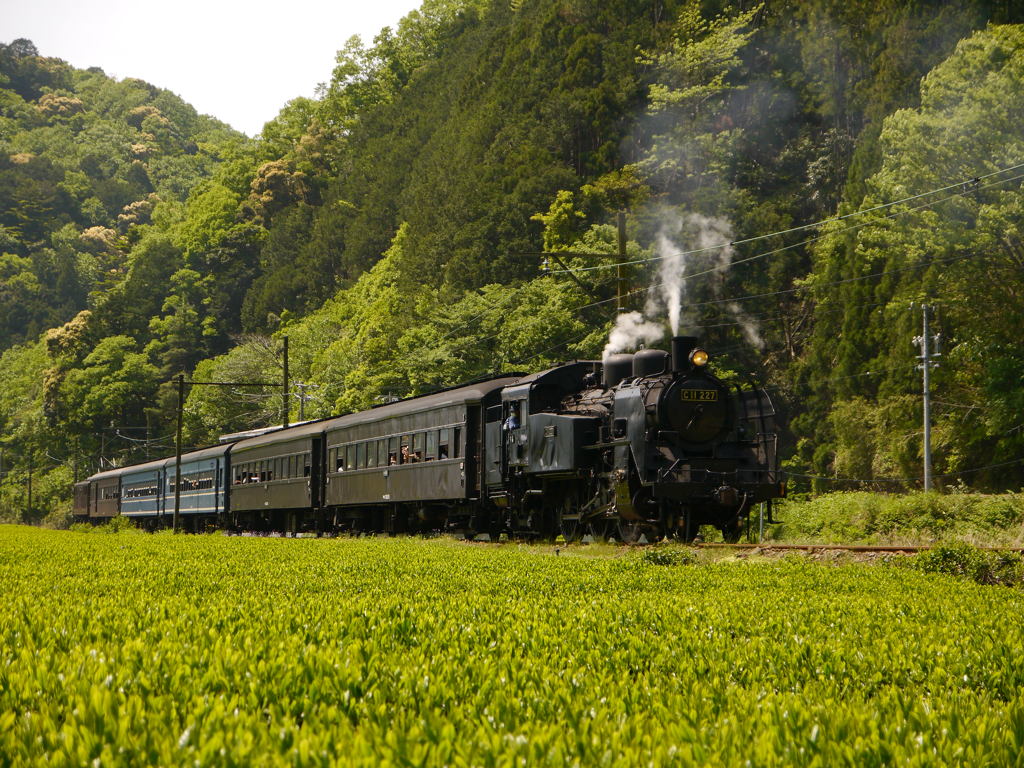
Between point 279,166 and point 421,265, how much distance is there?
47.9 m

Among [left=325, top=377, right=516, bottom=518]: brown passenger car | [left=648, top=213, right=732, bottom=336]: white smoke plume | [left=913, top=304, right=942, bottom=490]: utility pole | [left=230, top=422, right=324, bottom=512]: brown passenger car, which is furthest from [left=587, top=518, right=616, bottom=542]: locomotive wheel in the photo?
[left=648, top=213, right=732, bottom=336]: white smoke plume

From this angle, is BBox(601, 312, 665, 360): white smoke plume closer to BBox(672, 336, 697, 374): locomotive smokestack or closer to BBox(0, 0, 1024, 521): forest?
BBox(0, 0, 1024, 521): forest

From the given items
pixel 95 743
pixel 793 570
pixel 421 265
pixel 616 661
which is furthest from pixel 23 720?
pixel 421 265

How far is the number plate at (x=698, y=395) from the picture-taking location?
62.3 ft

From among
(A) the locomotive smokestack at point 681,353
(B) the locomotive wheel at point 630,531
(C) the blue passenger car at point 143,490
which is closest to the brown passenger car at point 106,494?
(C) the blue passenger car at point 143,490

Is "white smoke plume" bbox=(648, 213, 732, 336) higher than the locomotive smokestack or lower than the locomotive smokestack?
higher

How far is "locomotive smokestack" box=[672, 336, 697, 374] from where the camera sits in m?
19.4

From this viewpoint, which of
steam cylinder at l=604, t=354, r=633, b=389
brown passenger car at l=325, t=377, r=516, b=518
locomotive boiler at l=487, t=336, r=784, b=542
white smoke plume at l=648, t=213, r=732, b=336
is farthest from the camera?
white smoke plume at l=648, t=213, r=732, b=336

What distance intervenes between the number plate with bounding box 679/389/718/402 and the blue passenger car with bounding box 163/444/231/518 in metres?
27.8

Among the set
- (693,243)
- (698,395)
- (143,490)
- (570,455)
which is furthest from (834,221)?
(143,490)

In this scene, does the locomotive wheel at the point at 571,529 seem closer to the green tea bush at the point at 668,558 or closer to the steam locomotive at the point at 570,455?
the steam locomotive at the point at 570,455

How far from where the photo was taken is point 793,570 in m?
13.6

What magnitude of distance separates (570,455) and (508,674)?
47.2 feet

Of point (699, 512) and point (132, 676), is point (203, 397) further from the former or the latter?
point (132, 676)
